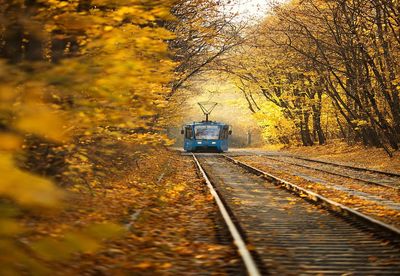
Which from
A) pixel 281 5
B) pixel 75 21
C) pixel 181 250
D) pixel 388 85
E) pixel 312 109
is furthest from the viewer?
pixel 312 109

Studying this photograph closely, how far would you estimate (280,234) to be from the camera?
809 centimetres

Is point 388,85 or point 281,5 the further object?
point 281,5

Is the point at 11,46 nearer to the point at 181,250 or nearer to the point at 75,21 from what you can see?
the point at 75,21

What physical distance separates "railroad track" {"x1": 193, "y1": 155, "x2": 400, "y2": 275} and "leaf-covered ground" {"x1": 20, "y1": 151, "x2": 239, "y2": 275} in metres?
0.41

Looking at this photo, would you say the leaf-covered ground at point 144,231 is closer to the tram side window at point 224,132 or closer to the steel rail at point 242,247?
the steel rail at point 242,247

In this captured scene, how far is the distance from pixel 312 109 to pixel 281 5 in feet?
40.0

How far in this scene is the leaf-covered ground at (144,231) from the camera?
5.95 meters

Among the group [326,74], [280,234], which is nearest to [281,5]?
[326,74]

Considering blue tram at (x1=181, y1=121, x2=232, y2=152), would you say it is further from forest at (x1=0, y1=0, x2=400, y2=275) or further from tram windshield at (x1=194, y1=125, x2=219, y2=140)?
forest at (x1=0, y1=0, x2=400, y2=275)

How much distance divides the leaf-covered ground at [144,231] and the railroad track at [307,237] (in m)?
0.41

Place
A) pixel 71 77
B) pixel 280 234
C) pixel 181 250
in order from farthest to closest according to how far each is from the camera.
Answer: pixel 280 234 → pixel 181 250 → pixel 71 77

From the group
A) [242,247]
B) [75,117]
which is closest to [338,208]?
[242,247]

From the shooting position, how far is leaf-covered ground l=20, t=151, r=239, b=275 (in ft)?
19.5

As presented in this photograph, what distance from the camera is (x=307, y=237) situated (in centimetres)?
784
